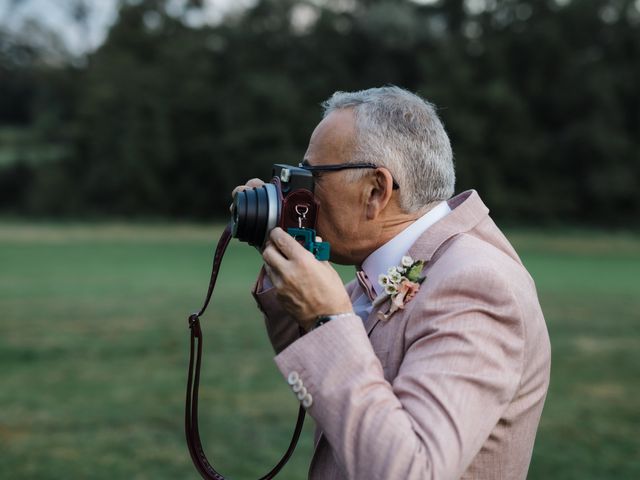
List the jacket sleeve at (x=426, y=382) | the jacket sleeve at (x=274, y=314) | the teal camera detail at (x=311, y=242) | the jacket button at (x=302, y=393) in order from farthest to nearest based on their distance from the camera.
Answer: the jacket sleeve at (x=274, y=314) → the teal camera detail at (x=311, y=242) → the jacket button at (x=302, y=393) → the jacket sleeve at (x=426, y=382)

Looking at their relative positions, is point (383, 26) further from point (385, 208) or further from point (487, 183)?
point (385, 208)

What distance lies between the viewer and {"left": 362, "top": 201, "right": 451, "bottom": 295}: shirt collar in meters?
1.95

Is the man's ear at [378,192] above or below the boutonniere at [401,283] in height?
above

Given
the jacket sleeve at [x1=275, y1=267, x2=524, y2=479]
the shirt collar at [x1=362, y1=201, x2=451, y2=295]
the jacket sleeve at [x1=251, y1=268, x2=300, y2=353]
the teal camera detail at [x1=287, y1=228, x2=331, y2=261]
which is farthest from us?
the jacket sleeve at [x1=251, y1=268, x2=300, y2=353]

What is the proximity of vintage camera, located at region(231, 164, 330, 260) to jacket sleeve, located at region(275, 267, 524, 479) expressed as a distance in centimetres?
25

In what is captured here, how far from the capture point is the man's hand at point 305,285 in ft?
5.55

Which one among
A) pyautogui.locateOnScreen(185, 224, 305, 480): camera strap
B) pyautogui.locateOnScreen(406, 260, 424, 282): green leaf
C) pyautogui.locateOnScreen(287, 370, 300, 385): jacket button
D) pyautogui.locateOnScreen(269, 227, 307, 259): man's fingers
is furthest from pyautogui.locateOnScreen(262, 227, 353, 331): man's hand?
pyautogui.locateOnScreen(185, 224, 305, 480): camera strap

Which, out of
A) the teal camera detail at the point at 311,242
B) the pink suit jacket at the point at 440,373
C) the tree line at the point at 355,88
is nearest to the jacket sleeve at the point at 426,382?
the pink suit jacket at the point at 440,373

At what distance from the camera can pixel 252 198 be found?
73.7 inches

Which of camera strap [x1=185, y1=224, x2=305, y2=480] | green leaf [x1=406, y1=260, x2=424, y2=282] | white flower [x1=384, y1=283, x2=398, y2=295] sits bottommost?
camera strap [x1=185, y1=224, x2=305, y2=480]

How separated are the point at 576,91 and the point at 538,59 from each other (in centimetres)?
265

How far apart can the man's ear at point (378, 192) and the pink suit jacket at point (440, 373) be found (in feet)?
0.43

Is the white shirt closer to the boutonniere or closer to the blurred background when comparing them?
the boutonniere

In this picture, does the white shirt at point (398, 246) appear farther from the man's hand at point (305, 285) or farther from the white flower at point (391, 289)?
the man's hand at point (305, 285)
